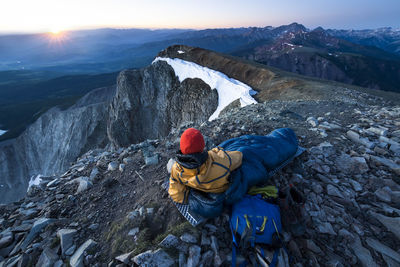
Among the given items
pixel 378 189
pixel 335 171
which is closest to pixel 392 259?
pixel 378 189

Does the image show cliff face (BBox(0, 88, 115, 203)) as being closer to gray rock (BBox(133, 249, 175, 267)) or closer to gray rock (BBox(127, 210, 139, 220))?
gray rock (BBox(127, 210, 139, 220))

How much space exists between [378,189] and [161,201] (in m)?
4.11

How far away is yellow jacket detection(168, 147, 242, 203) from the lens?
9.57ft

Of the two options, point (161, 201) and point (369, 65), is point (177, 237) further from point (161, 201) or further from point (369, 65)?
point (369, 65)

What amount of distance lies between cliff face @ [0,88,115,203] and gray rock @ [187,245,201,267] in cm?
3673

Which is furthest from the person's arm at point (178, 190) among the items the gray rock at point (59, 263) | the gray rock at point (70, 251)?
the gray rock at point (59, 263)

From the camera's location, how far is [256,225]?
2668mm

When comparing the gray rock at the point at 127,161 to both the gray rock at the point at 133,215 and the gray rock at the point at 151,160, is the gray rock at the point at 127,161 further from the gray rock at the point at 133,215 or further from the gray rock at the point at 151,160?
the gray rock at the point at 133,215

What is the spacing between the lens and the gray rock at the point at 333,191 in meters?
3.57

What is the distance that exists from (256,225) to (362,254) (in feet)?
5.10

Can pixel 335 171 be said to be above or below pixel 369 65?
above

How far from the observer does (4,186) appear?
39.6 m

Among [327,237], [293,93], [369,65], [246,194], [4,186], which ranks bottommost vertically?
[4,186]

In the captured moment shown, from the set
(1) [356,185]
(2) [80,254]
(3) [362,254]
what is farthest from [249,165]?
(2) [80,254]
